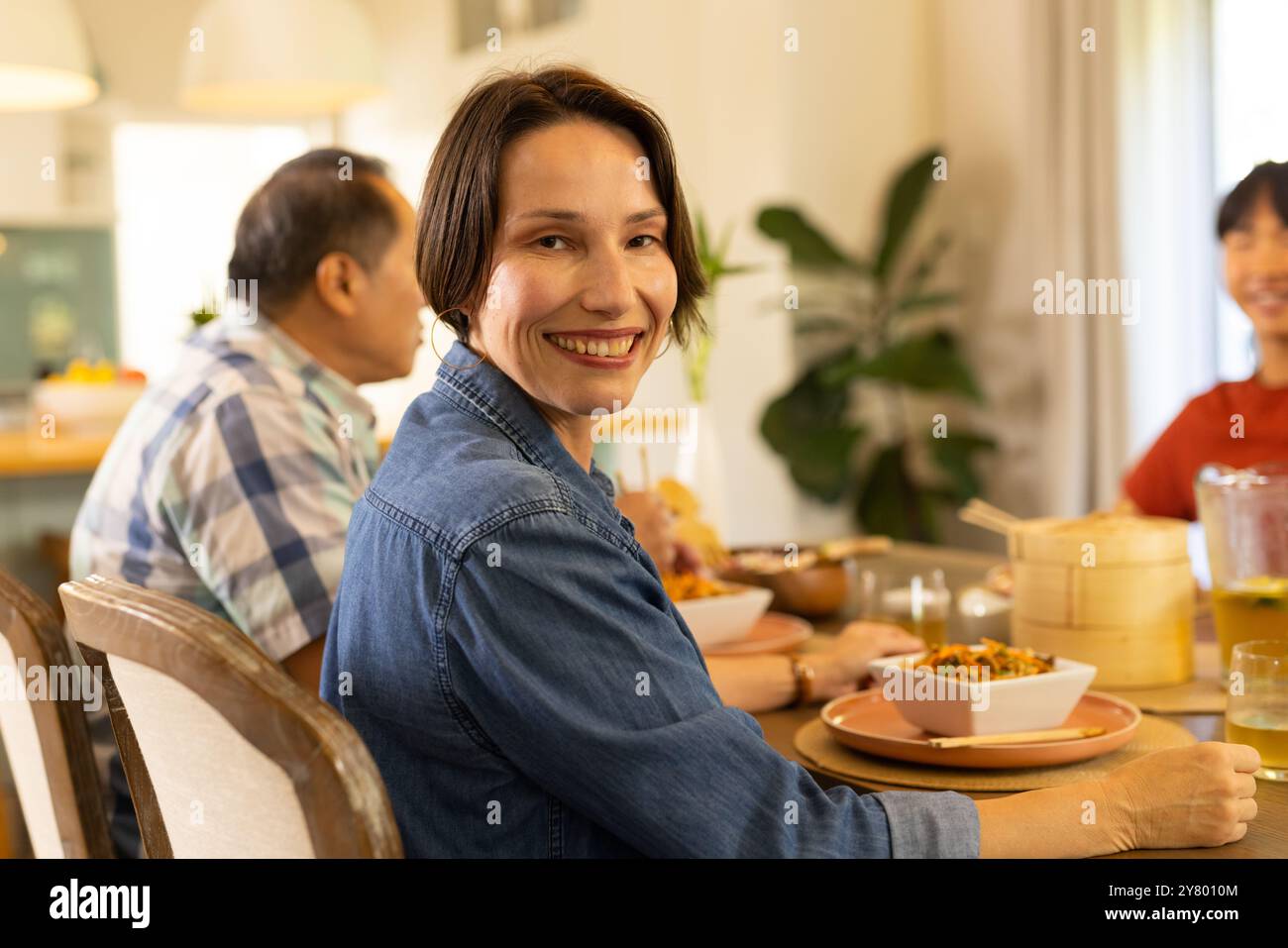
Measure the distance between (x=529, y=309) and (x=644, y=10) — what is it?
14.2 feet

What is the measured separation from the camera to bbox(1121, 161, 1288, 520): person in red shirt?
235 cm

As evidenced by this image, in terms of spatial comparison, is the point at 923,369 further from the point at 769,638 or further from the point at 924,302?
the point at 769,638

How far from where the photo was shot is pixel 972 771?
1272 mm

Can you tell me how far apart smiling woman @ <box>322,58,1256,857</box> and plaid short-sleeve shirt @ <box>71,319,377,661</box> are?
0.58m

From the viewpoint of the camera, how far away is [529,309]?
1.17 meters

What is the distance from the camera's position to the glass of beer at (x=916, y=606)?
5.76ft

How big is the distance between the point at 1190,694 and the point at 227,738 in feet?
3.42

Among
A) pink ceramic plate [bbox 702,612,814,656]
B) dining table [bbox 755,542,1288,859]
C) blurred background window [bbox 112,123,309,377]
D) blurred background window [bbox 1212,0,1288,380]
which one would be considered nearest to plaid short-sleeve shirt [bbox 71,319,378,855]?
pink ceramic plate [bbox 702,612,814,656]

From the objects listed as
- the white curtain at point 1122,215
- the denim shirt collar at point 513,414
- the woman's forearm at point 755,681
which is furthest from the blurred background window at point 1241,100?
the denim shirt collar at point 513,414

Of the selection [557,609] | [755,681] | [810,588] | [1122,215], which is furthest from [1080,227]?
[557,609]

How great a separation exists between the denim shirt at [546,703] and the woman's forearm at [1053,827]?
0.06 ft

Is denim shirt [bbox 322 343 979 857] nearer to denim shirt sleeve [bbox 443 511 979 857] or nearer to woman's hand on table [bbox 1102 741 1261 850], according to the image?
denim shirt sleeve [bbox 443 511 979 857]
